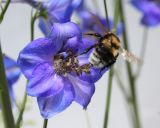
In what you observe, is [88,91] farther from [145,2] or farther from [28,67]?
[145,2]

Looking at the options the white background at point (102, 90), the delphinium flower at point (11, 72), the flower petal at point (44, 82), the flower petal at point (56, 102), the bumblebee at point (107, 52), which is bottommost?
the white background at point (102, 90)

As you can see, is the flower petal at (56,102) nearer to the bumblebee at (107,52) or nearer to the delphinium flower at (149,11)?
the bumblebee at (107,52)

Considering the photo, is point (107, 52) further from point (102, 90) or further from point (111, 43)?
point (102, 90)

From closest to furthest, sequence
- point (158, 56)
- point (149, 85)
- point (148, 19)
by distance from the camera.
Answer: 1. point (148, 19)
2. point (149, 85)
3. point (158, 56)

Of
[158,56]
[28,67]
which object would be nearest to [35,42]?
[28,67]

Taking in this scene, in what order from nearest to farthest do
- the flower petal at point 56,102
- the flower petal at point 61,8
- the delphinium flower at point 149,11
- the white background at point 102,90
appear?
the flower petal at point 56,102 → the flower petal at point 61,8 → the delphinium flower at point 149,11 → the white background at point 102,90

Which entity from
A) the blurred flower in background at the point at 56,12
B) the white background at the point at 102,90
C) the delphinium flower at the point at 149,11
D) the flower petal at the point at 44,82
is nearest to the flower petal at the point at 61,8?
the blurred flower in background at the point at 56,12
